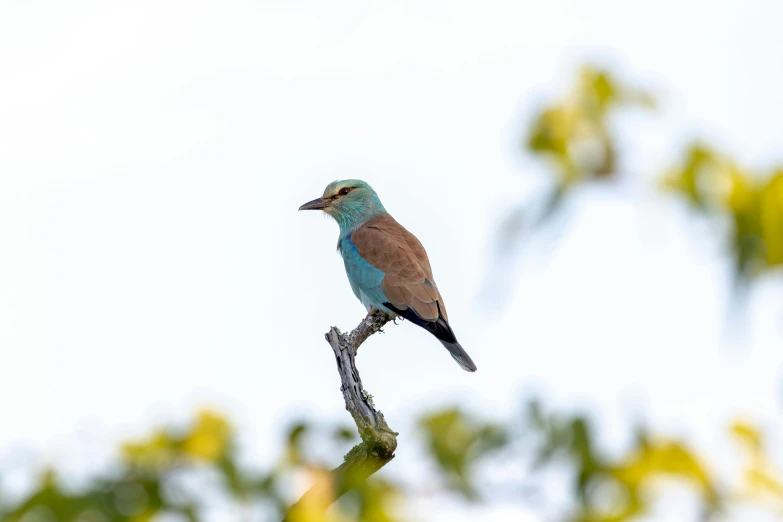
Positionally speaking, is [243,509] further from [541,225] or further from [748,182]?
[748,182]

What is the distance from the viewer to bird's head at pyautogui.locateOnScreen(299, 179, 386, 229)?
9.14 meters

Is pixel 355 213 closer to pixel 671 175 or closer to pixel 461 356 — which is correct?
pixel 461 356

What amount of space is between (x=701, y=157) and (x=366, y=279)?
6550mm

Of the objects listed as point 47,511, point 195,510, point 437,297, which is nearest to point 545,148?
point 195,510

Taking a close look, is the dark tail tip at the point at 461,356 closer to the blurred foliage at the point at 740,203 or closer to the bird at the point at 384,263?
the bird at the point at 384,263

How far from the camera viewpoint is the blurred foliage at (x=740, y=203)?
3.86 ft

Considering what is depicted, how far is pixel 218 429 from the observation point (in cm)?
149

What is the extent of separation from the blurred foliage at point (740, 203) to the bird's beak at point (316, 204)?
8044mm

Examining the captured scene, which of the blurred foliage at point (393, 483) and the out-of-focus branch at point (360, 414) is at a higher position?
the out-of-focus branch at point (360, 414)

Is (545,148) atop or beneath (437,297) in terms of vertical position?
beneath

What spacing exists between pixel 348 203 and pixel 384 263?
5.05 ft

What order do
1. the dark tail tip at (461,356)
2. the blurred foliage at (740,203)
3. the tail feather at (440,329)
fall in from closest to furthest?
the blurred foliage at (740,203)
the dark tail tip at (461,356)
the tail feather at (440,329)

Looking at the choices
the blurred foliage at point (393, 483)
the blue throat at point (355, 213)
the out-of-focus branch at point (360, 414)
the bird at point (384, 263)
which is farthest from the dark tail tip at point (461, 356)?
the blurred foliage at point (393, 483)

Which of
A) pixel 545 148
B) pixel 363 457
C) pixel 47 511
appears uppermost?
pixel 363 457
